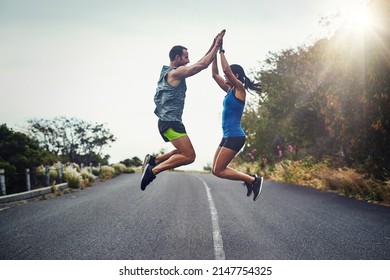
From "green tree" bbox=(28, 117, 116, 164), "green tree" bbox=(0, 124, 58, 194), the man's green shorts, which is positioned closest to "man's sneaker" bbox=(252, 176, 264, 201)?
the man's green shorts

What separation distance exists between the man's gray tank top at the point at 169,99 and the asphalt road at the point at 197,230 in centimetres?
261

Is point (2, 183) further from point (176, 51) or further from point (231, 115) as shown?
point (231, 115)

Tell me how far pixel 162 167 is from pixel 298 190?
40.0 feet

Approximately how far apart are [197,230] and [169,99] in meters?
4.27

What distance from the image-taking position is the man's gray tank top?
2982mm

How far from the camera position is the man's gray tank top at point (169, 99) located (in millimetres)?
2982

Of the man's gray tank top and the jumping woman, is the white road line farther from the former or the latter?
the man's gray tank top

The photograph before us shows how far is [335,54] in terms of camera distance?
35.8ft

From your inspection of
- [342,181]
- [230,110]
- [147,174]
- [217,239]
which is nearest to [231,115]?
[230,110]

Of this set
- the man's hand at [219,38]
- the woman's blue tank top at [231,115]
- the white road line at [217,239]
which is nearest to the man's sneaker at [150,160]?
the woman's blue tank top at [231,115]

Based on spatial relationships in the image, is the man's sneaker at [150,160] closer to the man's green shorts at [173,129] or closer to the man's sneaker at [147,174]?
the man's sneaker at [147,174]

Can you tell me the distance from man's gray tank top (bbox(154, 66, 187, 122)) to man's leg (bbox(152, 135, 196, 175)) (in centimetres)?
18
